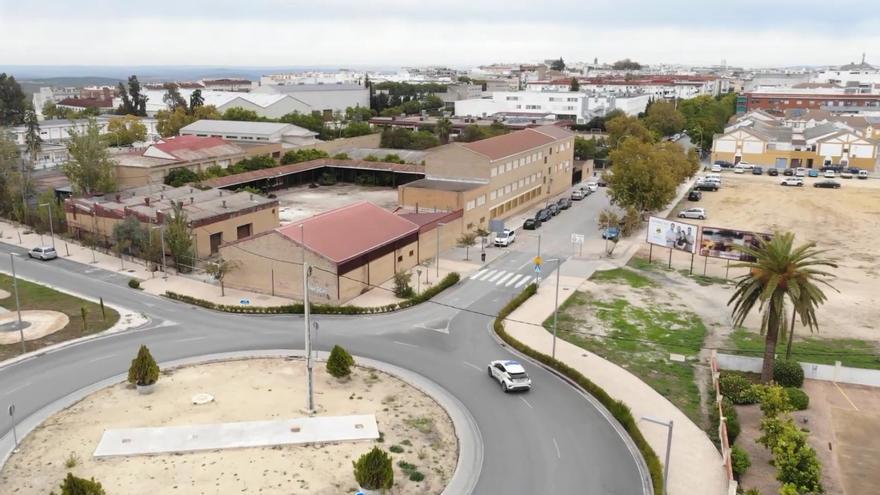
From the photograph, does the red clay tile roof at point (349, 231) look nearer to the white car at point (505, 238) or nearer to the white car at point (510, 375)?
the white car at point (505, 238)

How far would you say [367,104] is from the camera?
19500 centimetres

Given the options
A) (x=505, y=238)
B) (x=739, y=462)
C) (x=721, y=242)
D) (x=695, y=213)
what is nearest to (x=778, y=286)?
(x=739, y=462)

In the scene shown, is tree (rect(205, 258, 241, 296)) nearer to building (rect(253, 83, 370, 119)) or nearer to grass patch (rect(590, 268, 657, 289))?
grass patch (rect(590, 268, 657, 289))

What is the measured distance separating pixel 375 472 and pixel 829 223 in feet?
219

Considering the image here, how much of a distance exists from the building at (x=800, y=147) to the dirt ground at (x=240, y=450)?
3912 inches

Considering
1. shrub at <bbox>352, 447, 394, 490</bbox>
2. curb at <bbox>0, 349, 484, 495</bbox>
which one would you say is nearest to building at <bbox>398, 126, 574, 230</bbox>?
curb at <bbox>0, 349, 484, 495</bbox>

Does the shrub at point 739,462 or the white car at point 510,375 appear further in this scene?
the white car at point 510,375

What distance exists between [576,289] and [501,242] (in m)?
13.2

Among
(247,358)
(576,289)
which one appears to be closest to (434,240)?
(576,289)

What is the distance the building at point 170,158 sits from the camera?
80.5m

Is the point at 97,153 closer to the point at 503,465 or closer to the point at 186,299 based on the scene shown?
the point at 186,299

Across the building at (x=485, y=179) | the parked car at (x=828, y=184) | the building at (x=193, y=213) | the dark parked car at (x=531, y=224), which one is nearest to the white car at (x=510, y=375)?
the building at (x=485, y=179)

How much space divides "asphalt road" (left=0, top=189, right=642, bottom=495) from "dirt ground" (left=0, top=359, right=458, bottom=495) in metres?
2.17

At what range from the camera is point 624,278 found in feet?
174
